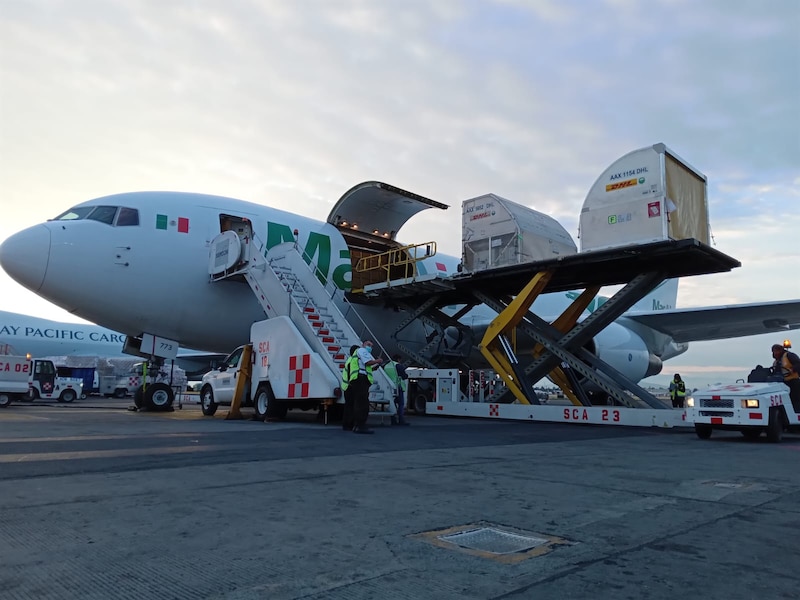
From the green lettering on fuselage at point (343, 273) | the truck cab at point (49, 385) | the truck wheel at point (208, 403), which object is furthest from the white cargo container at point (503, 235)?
the truck cab at point (49, 385)

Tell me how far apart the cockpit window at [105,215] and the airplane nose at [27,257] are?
41.4 inches

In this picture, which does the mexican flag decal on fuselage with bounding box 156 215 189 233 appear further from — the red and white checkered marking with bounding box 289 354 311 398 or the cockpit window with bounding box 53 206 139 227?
the red and white checkered marking with bounding box 289 354 311 398

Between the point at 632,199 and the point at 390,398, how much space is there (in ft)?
19.7

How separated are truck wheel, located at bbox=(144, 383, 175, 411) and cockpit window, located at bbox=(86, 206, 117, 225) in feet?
13.1

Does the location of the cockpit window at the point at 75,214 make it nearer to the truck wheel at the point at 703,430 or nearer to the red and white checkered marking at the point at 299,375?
the red and white checkered marking at the point at 299,375

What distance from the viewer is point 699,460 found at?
20.6 feet

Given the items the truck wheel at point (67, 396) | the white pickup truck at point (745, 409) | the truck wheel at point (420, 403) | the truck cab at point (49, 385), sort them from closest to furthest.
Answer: the white pickup truck at point (745, 409) → the truck wheel at point (420, 403) → the truck cab at point (49, 385) → the truck wheel at point (67, 396)

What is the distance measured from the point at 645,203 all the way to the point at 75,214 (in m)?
11.1

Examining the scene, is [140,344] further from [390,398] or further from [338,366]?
[390,398]

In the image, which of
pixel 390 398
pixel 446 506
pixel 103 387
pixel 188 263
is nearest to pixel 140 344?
pixel 188 263

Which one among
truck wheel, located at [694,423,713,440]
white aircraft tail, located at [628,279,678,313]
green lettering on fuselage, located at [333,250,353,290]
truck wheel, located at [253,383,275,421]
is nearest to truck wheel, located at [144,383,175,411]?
truck wheel, located at [253,383,275,421]

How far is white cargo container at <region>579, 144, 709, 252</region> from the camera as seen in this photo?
11.1m

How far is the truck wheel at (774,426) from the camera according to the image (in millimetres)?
8629

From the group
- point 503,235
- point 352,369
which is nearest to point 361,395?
point 352,369
